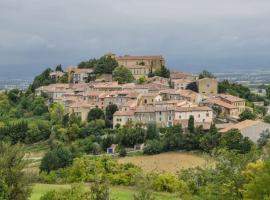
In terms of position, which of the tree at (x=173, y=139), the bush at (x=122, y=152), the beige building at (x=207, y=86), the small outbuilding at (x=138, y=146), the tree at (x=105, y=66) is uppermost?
the tree at (x=105, y=66)

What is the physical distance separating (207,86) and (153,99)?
820 centimetres

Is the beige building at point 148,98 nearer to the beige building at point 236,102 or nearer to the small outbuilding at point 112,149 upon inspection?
the beige building at point 236,102

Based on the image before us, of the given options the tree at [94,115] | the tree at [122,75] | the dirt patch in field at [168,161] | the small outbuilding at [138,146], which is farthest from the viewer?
the tree at [122,75]

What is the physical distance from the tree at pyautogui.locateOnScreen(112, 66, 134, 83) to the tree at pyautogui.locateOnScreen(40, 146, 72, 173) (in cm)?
2409

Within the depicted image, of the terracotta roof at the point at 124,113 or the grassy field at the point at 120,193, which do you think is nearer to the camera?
the grassy field at the point at 120,193

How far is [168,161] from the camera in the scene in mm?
47688

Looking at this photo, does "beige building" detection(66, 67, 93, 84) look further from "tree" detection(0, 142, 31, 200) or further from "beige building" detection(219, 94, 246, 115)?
"tree" detection(0, 142, 31, 200)

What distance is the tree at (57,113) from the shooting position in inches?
2352

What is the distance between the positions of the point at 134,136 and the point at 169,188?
18.5 metres

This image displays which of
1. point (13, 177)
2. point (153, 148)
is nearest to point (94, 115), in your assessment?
point (153, 148)

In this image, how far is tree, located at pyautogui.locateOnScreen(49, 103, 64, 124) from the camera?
5973 centimetres

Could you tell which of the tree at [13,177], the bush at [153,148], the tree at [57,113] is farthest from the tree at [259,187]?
the tree at [57,113]

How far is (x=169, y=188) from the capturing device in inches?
1332

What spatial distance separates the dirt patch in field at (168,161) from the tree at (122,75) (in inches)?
866
